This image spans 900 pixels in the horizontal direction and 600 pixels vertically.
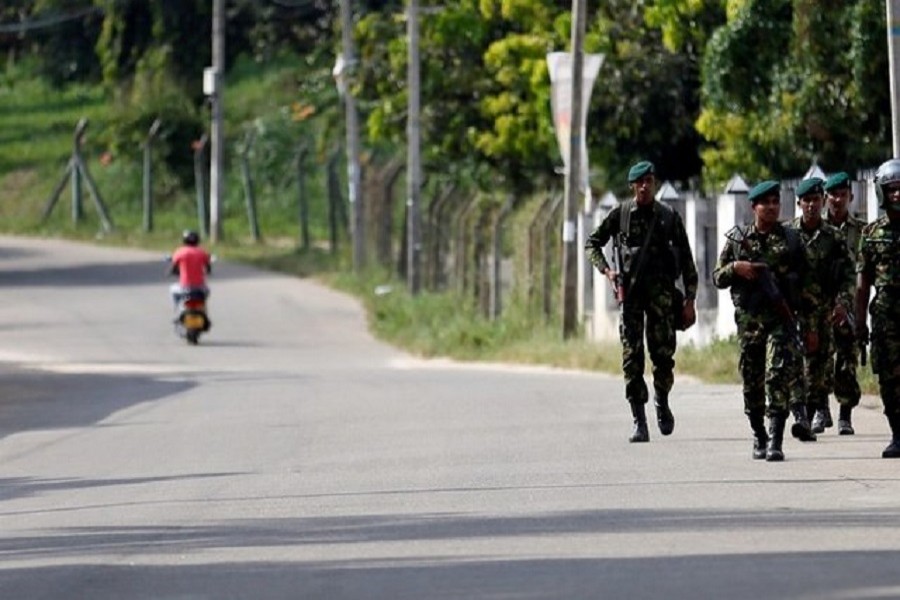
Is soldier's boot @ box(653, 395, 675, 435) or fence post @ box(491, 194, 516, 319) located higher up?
fence post @ box(491, 194, 516, 319)

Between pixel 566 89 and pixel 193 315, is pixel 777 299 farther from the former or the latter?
pixel 193 315

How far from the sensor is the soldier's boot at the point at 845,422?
1791 centimetres

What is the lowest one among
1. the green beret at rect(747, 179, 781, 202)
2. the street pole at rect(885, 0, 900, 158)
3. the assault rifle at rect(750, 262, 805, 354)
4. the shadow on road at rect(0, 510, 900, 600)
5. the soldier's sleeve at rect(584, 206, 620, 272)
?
the shadow on road at rect(0, 510, 900, 600)

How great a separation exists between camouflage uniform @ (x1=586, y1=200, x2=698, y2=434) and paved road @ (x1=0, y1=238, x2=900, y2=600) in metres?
0.62

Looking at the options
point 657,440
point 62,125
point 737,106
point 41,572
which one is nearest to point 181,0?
point 62,125

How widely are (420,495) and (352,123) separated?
34.3 m

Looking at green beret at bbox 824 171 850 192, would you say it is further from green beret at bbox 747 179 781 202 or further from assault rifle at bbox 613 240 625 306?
green beret at bbox 747 179 781 202

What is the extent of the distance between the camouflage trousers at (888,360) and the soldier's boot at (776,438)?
67 cm

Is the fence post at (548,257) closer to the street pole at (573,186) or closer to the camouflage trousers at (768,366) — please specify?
the street pole at (573,186)

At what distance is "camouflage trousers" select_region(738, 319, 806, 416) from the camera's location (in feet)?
52.3

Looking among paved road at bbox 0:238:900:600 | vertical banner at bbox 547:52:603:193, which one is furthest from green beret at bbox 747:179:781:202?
vertical banner at bbox 547:52:603:193

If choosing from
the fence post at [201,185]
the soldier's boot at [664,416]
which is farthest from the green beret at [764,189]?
the fence post at [201,185]

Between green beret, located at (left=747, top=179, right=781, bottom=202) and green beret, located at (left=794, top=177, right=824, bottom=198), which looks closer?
green beret, located at (left=747, top=179, right=781, bottom=202)

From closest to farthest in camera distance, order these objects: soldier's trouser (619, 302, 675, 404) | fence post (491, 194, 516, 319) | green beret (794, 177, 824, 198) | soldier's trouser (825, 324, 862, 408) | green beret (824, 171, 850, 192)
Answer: green beret (794, 177, 824, 198), soldier's trouser (619, 302, 675, 404), green beret (824, 171, 850, 192), soldier's trouser (825, 324, 862, 408), fence post (491, 194, 516, 319)
